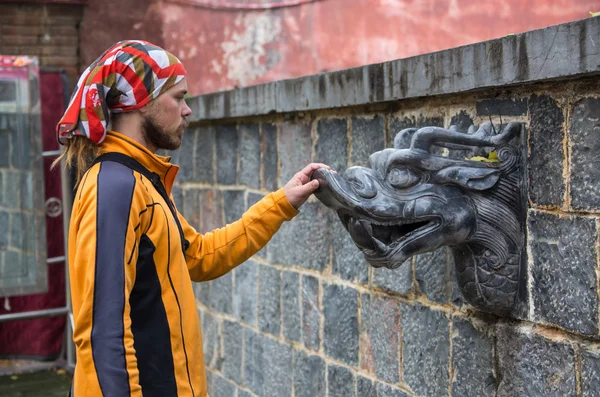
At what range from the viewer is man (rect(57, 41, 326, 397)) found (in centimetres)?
270

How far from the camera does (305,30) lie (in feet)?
25.4

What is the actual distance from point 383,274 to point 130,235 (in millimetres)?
1388

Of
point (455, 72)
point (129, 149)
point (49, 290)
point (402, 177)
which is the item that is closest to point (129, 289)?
point (129, 149)

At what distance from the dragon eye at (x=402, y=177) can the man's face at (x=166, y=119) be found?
74cm

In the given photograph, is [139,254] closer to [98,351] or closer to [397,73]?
[98,351]

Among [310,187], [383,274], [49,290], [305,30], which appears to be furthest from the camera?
[49,290]

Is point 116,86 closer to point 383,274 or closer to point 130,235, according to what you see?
point 130,235

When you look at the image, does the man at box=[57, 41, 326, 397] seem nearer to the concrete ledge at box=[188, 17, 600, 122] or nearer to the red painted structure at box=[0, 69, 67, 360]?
the concrete ledge at box=[188, 17, 600, 122]

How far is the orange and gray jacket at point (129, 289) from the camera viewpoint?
8.82 feet

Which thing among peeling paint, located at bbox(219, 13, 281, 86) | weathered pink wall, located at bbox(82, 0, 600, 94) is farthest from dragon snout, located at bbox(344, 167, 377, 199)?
peeling paint, located at bbox(219, 13, 281, 86)

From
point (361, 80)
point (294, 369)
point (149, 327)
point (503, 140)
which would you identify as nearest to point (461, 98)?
point (503, 140)

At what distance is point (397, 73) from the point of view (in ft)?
11.7

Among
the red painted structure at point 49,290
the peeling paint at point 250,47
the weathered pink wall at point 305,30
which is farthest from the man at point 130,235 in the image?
the red painted structure at point 49,290

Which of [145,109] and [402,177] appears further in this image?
[145,109]
